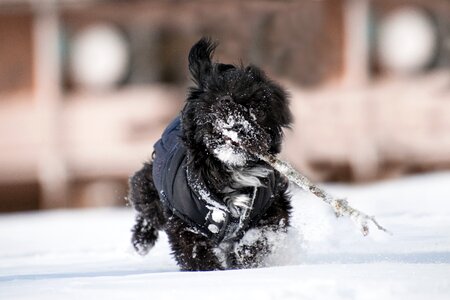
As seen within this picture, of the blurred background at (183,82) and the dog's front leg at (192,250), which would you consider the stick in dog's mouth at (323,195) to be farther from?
the blurred background at (183,82)

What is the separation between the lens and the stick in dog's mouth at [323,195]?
19.2 feet

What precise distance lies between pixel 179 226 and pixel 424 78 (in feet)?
32.2

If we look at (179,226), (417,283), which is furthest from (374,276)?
(179,226)

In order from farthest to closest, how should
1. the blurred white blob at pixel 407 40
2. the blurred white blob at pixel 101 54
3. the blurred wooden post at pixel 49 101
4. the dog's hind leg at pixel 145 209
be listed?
the blurred white blob at pixel 101 54
the blurred white blob at pixel 407 40
the blurred wooden post at pixel 49 101
the dog's hind leg at pixel 145 209

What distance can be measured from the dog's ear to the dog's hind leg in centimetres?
141

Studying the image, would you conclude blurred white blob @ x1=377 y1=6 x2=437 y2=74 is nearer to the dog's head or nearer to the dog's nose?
the dog's head

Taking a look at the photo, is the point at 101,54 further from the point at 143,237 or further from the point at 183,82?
the point at 143,237

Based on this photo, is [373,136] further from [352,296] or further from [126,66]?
[352,296]

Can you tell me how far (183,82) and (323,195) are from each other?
33.0 feet

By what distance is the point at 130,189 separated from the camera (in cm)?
845

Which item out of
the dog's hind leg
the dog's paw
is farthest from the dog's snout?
the dog's paw

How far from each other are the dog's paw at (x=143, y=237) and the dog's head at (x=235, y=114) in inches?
73.2

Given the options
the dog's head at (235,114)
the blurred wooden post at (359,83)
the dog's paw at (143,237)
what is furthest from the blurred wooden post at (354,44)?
the dog's head at (235,114)

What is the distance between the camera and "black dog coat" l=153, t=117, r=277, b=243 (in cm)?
655
